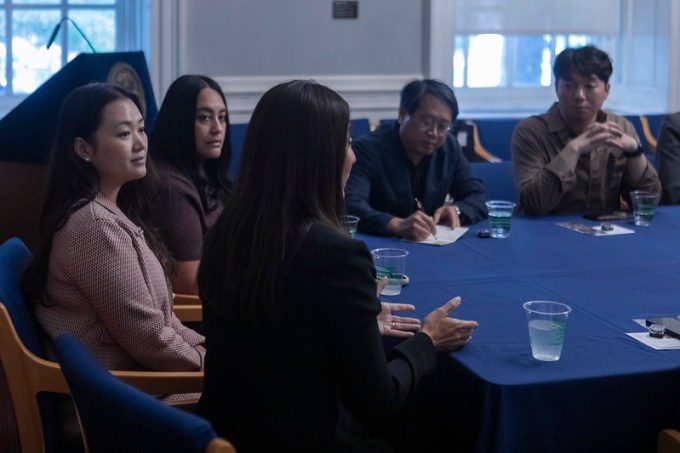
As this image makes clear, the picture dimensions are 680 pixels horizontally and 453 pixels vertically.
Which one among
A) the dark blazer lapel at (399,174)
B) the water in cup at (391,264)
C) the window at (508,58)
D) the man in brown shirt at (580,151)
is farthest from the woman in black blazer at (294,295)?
the window at (508,58)

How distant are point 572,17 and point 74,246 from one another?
14.9ft

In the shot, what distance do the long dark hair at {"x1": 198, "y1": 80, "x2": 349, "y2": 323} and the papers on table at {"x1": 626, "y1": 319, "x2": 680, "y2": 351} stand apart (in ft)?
2.39

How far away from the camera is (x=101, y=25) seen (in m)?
5.39

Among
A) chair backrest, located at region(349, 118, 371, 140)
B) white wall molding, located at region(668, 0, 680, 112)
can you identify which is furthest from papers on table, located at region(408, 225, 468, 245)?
white wall molding, located at region(668, 0, 680, 112)

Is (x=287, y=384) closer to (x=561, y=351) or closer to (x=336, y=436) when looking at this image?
(x=336, y=436)

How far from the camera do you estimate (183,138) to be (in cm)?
302

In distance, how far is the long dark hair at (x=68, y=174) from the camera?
2.15 meters

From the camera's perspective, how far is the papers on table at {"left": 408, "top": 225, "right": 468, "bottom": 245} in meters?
3.10

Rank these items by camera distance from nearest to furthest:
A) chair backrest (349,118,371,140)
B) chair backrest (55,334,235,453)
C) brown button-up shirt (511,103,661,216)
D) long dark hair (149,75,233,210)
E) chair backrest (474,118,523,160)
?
chair backrest (55,334,235,453) → long dark hair (149,75,233,210) → brown button-up shirt (511,103,661,216) → chair backrest (349,118,371,140) → chair backrest (474,118,523,160)

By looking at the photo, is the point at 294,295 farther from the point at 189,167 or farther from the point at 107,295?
the point at 189,167

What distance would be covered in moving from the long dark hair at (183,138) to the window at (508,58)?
3097 mm

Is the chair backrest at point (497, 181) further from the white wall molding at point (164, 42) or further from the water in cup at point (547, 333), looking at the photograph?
the water in cup at point (547, 333)

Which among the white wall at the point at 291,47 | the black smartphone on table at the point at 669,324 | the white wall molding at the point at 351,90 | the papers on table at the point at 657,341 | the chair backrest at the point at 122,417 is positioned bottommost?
the papers on table at the point at 657,341

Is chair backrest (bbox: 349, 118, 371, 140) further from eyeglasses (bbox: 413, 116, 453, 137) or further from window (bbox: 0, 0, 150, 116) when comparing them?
eyeglasses (bbox: 413, 116, 453, 137)
